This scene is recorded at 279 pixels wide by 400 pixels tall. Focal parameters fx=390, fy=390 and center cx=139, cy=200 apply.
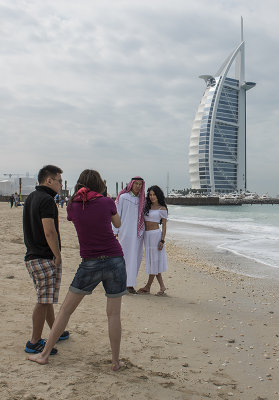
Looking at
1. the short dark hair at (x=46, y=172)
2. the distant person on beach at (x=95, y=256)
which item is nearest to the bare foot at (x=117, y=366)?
the distant person on beach at (x=95, y=256)

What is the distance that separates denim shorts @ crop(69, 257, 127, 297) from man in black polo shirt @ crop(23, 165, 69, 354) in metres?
0.30

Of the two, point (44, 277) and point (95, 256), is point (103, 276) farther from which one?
point (44, 277)

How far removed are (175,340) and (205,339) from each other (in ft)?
1.04

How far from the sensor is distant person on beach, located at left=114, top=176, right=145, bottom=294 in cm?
562

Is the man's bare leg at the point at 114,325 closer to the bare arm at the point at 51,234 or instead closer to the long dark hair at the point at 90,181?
the bare arm at the point at 51,234

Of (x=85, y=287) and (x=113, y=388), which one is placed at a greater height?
(x=85, y=287)

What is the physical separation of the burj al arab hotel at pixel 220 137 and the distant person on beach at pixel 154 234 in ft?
381

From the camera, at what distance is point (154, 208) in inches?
230

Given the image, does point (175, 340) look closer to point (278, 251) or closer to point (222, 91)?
point (278, 251)

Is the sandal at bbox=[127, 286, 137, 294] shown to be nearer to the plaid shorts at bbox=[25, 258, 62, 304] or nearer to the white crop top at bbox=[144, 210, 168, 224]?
the white crop top at bbox=[144, 210, 168, 224]

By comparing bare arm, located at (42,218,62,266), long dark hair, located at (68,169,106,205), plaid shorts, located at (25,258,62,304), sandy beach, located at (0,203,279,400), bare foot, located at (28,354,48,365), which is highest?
long dark hair, located at (68,169,106,205)

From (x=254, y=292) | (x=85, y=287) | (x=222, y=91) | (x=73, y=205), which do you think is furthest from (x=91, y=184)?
(x=222, y=91)

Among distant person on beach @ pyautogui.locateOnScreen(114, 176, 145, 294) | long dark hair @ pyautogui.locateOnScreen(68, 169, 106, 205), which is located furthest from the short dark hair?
distant person on beach @ pyautogui.locateOnScreen(114, 176, 145, 294)

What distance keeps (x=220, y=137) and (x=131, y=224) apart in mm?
121193
